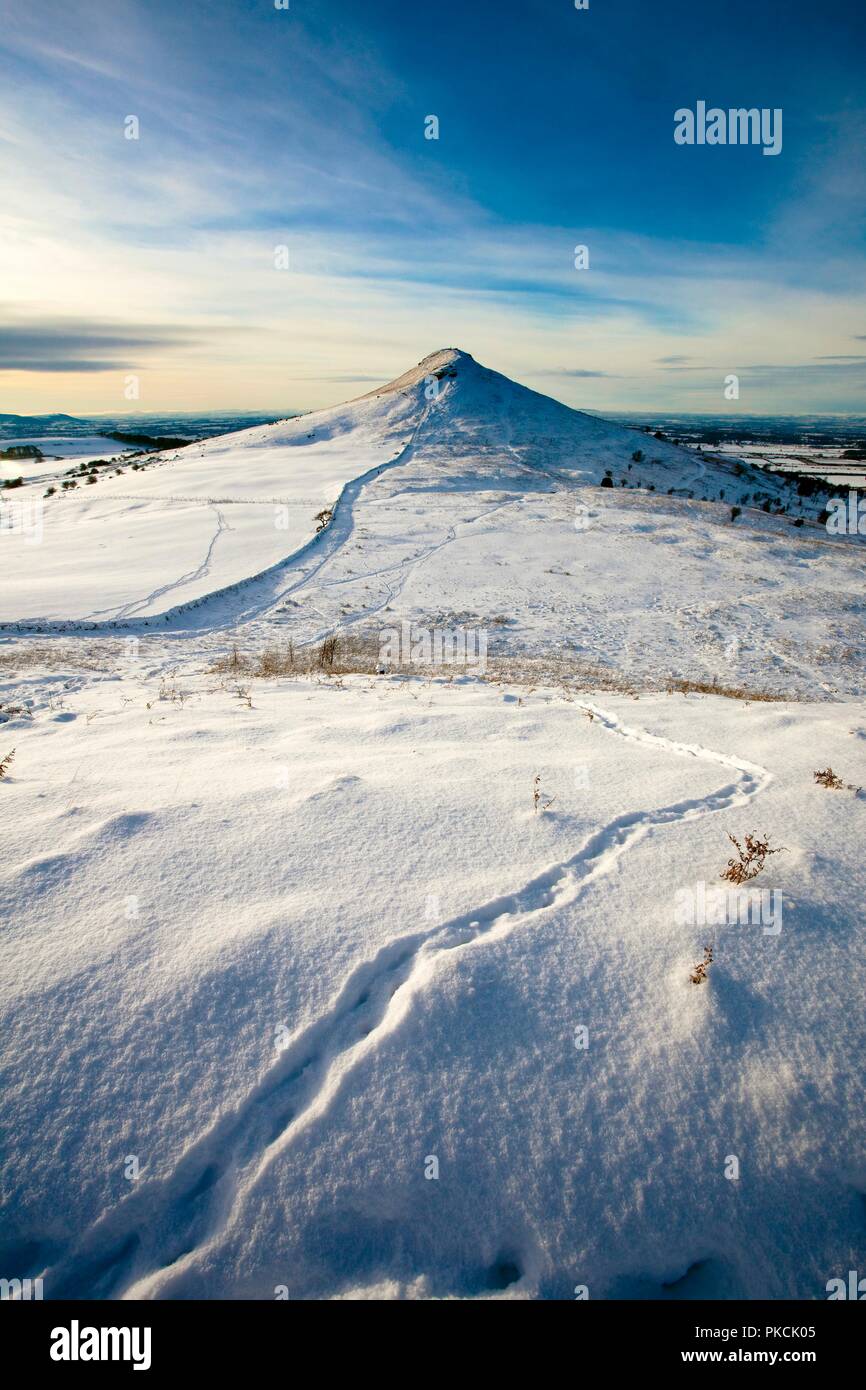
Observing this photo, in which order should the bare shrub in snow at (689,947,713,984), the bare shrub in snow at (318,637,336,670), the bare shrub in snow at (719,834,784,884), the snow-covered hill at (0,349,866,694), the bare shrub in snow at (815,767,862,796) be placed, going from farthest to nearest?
1. the snow-covered hill at (0,349,866,694)
2. the bare shrub in snow at (318,637,336,670)
3. the bare shrub in snow at (815,767,862,796)
4. the bare shrub in snow at (719,834,784,884)
5. the bare shrub in snow at (689,947,713,984)

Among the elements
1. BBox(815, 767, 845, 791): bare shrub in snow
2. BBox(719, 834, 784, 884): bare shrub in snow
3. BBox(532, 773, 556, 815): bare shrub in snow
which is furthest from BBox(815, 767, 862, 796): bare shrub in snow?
BBox(532, 773, 556, 815): bare shrub in snow

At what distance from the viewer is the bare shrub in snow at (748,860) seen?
12.3 ft

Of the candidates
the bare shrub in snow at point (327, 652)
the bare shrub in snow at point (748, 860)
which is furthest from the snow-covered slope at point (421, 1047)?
the bare shrub in snow at point (327, 652)

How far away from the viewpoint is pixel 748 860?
3846 mm

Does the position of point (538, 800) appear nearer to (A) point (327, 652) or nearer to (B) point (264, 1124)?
(B) point (264, 1124)

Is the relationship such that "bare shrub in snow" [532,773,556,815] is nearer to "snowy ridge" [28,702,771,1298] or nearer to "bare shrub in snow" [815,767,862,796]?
"snowy ridge" [28,702,771,1298]

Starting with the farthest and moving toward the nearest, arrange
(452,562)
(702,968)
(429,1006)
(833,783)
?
(452,562), (833,783), (702,968), (429,1006)

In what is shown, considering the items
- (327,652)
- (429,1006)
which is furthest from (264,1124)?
(327,652)

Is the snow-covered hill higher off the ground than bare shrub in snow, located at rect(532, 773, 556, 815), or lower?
higher

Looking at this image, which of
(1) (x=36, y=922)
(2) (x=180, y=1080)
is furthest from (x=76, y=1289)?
(1) (x=36, y=922)

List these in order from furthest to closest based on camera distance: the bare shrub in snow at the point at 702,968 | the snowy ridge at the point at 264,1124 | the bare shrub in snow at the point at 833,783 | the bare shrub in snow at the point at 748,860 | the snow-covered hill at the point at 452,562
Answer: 1. the snow-covered hill at the point at 452,562
2. the bare shrub in snow at the point at 833,783
3. the bare shrub in snow at the point at 748,860
4. the bare shrub in snow at the point at 702,968
5. the snowy ridge at the point at 264,1124

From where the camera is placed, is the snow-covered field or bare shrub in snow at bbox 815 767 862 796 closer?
the snow-covered field

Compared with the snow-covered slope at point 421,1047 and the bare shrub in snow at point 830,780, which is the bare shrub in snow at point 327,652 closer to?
the snow-covered slope at point 421,1047

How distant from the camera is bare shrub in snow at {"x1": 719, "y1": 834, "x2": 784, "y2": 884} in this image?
3.75 metres
